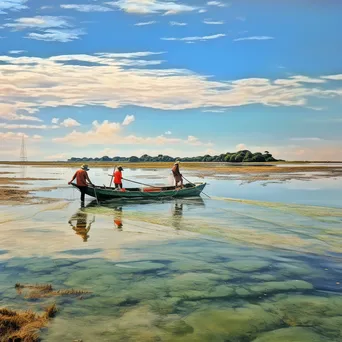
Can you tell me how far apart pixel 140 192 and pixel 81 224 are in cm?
867

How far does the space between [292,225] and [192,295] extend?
9.52m

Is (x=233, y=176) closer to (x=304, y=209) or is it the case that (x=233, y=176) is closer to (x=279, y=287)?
(x=304, y=209)

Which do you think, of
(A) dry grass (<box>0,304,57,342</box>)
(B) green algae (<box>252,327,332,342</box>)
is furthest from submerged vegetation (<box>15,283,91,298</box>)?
(B) green algae (<box>252,327,332,342</box>)

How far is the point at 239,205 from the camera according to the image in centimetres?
2305

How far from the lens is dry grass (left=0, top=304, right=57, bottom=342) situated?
571cm

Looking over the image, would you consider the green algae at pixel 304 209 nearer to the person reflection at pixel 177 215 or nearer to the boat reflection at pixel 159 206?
the boat reflection at pixel 159 206

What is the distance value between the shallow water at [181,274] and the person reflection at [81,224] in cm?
4

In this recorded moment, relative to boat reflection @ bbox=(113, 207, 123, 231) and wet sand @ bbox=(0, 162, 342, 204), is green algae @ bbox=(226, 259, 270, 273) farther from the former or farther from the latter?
wet sand @ bbox=(0, 162, 342, 204)

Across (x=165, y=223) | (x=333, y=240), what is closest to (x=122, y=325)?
(x=333, y=240)

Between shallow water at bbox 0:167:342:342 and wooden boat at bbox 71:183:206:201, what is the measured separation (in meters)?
5.23

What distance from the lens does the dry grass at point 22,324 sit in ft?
18.7

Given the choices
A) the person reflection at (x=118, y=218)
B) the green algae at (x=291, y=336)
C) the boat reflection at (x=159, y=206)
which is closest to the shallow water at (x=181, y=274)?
the green algae at (x=291, y=336)

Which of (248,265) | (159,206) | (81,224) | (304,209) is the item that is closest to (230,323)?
(248,265)

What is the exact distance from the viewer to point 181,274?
9242 millimetres
